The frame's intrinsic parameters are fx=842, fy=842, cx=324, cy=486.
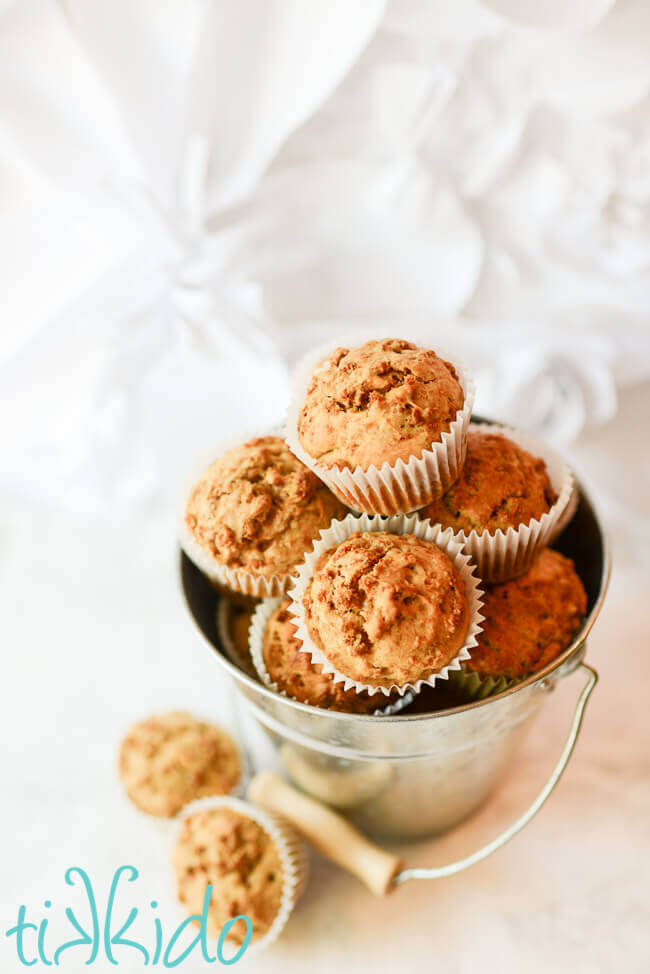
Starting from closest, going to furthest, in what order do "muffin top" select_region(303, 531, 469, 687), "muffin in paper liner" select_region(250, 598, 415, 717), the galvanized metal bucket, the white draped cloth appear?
"muffin top" select_region(303, 531, 469, 687), the galvanized metal bucket, "muffin in paper liner" select_region(250, 598, 415, 717), the white draped cloth

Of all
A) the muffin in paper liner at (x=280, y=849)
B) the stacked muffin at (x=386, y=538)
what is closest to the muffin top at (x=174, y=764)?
the muffin in paper liner at (x=280, y=849)

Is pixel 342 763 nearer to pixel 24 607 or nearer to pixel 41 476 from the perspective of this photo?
pixel 24 607

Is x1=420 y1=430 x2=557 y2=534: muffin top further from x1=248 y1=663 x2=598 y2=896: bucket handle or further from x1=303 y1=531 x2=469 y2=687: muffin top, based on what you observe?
x1=248 y1=663 x2=598 y2=896: bucket handle

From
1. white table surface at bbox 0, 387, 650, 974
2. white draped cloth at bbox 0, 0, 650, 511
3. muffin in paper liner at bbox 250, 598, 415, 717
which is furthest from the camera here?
white draped cloth at bbox 0, 0, 650, 511

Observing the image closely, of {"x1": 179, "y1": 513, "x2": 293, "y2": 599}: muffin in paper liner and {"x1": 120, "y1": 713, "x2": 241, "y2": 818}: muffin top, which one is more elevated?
{"x1": 179, "y1": 513, "x2": 293, "y2": 599}: muffin in paper liner

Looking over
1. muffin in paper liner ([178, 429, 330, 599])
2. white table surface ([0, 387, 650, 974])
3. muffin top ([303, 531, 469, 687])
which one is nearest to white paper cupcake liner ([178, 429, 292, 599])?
muffin in paper liner ([178, 429, 330, 599])

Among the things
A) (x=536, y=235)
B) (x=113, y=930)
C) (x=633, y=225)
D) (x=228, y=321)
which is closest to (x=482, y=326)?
(x=536, y=235)

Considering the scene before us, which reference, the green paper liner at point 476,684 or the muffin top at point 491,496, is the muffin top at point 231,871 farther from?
the muffin top at point 491,496
